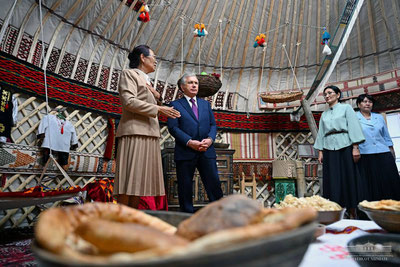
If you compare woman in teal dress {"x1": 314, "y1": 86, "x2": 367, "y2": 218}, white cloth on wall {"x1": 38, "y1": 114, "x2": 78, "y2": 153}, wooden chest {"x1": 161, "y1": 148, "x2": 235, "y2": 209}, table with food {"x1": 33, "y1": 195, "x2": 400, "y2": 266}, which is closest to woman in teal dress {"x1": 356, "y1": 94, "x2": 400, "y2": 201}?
woman in teal dress {"x1": 314, "y1": 86, "x2": 367, "y2": 218}

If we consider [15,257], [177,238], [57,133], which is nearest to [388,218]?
[177,238]

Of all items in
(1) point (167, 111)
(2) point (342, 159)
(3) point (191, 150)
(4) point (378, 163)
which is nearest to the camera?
(1) point (167, 111)

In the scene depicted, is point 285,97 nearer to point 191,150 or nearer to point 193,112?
point 193,112

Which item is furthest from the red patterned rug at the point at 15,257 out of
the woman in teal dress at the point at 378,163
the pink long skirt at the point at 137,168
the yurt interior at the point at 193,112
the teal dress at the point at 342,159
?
the woman in teal dress at the point at 378,163

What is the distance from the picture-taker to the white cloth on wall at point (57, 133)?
93.4 inches

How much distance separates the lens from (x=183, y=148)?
1472 millimetres

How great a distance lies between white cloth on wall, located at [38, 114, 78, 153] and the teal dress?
2240 mm

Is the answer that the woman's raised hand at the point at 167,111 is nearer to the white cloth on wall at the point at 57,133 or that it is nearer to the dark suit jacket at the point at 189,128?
the dark suit jacket at the point at 189,128

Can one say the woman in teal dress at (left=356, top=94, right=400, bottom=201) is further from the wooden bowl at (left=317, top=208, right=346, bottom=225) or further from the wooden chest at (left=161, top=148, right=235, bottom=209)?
the wooden bowl at (left=317, top=208, right=346, bottom=225)

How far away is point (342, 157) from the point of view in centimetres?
172

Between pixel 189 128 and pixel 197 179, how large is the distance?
4.30ft

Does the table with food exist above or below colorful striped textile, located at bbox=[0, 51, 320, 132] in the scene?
below

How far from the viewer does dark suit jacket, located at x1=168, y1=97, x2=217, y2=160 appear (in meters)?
1.46

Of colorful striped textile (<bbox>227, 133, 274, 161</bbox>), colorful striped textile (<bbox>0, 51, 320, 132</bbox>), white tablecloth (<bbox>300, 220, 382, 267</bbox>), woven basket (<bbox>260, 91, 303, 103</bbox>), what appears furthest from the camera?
colorful striped textile (<bbox>227, 133, 274, 161</bbox>)
